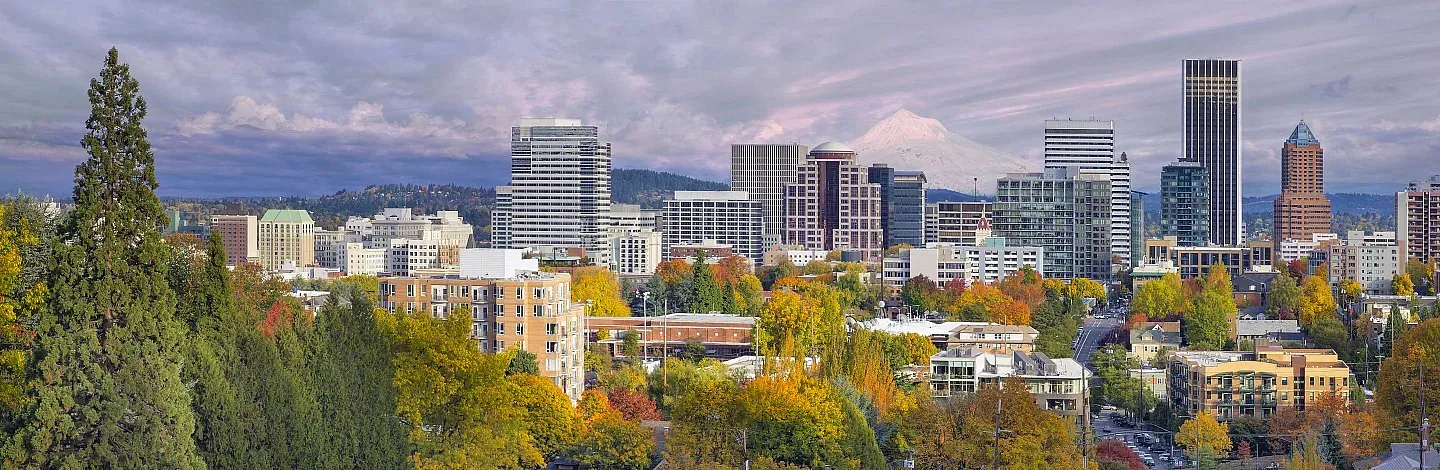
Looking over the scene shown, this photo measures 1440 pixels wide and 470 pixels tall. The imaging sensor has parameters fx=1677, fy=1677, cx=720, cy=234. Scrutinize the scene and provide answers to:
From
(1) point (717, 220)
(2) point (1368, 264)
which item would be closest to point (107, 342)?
(2) point (1368, 264)

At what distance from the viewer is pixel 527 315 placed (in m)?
43.8

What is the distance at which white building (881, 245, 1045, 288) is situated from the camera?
364 feet

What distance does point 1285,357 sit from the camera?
5469 cm

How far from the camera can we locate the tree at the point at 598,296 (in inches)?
2744

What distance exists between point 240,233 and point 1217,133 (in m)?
104

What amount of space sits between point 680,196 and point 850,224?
656 inches

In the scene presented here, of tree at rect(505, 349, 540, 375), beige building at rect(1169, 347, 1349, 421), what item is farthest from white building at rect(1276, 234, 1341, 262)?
tree at rect(505, 349, 540, 375)

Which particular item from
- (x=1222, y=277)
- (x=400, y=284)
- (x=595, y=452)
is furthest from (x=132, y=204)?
(x=1222, y=277)

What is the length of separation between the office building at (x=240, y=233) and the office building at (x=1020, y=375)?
93.1 metres

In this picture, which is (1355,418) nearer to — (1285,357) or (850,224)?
(1285,357)

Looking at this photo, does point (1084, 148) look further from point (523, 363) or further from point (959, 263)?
point (523, 363)

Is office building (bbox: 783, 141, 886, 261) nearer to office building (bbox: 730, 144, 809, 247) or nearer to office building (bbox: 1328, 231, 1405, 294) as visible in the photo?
office building (bbox: 730, 144, 809, 247)

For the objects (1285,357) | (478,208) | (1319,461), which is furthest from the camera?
(478,208)

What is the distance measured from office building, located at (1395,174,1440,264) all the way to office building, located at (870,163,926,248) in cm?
5322
